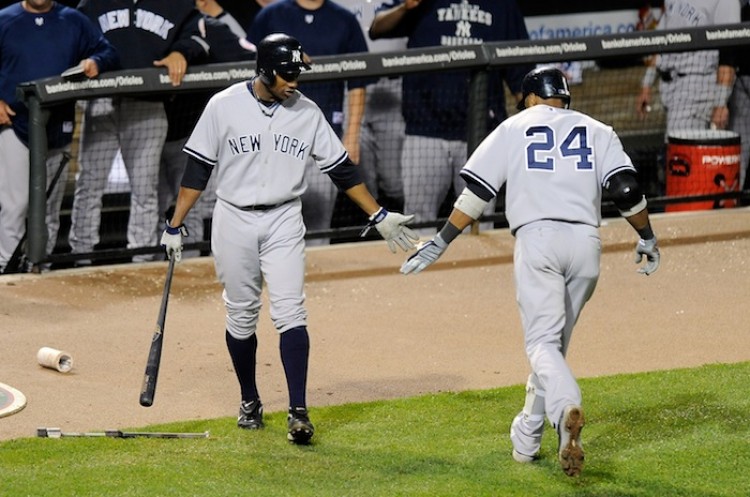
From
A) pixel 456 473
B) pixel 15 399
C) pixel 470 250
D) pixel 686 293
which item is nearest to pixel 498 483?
pixel 456 473

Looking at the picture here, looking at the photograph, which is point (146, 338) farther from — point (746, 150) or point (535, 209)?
point (746, 150)

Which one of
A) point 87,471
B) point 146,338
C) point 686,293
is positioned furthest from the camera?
point 686,293

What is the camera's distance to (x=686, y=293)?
951 cm

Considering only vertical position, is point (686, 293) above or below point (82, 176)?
below

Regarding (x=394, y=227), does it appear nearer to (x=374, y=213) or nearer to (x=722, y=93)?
(x=374, y=213)

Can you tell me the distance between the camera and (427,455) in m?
6.50

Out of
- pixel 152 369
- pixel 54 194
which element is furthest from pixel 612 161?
pixel 54 194

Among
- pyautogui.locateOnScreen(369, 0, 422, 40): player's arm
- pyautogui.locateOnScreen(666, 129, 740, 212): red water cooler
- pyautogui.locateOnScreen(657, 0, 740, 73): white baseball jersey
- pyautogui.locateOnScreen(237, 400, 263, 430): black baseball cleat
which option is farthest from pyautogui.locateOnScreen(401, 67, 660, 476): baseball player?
pyautogui.locateOnScreen(657, 0, 740, 73): white baseball jersey

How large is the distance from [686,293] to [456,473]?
12.3ft

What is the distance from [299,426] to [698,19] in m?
6.34

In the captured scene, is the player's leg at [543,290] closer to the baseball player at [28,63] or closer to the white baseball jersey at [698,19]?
the baseball player at [28,63]

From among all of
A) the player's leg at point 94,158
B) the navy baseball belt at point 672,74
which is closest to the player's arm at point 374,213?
the player's leg at point 94,158

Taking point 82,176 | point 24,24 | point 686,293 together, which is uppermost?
point 24,24

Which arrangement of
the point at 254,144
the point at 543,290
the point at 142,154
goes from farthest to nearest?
the point at 142,154, the point at 254,144, the point at 543,290
